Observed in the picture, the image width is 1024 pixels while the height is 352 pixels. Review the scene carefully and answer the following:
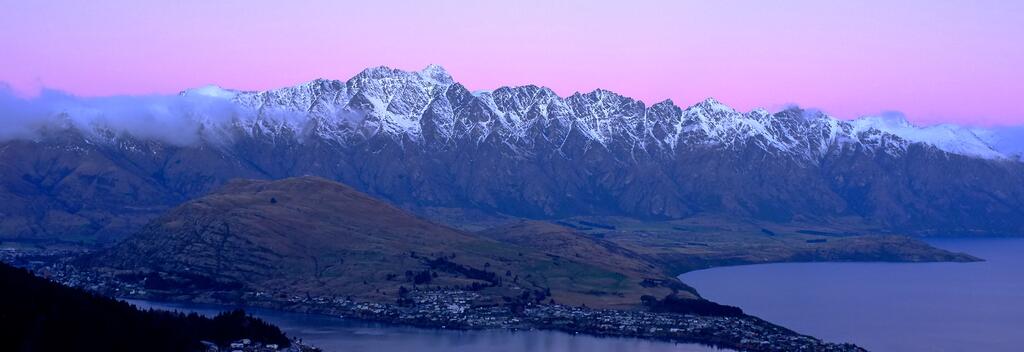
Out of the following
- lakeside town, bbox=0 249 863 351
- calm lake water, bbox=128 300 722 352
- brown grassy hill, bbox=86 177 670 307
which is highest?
brown grassy hill, bbox=86 177 670 307

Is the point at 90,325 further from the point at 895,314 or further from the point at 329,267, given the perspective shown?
the point at 895,314

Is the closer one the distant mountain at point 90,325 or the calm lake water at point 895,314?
the distant mountain at point 90,325

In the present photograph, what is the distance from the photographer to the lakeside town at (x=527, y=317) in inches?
5349

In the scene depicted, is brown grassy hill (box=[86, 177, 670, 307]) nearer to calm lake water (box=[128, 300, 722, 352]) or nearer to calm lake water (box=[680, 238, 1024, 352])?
calm lake water (box=[680, 238, 1024, 352])

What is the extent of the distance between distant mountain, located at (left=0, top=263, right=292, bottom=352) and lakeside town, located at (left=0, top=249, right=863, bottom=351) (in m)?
36.6

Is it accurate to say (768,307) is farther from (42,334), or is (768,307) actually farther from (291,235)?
(42,334)

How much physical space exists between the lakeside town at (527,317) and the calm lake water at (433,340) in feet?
11.4

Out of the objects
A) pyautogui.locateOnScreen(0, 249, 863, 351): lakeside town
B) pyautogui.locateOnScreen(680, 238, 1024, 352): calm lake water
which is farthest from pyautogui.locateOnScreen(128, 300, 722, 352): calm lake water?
pyautogui.locateOnScreen(680, 238, 1024, 352): calm lake water

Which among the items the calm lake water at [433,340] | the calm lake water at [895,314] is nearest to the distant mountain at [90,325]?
the calm lake water at [433,340]

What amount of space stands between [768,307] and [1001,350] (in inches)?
1517

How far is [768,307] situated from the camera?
6654 inches

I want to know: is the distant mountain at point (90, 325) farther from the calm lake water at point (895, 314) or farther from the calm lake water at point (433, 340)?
the calm lake water at point (895, 314)

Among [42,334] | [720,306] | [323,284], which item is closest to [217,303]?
[323,284]

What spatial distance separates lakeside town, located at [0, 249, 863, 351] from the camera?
13588 cm
